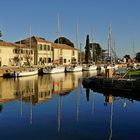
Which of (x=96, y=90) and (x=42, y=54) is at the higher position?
(x=42, y=54)

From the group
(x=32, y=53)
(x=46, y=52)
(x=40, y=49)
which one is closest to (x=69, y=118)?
(x=32, y=53)

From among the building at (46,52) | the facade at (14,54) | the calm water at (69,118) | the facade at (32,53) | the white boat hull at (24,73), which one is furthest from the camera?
the building at (46,52)

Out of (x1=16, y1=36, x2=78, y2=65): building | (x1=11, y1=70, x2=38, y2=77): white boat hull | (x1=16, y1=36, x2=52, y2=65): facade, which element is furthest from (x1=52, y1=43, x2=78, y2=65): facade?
(x1=11, y1=70, x2=38, y2=77): white boat hull

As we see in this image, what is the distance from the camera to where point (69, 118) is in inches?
1040

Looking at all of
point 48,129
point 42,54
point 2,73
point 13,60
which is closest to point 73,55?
point 42,54

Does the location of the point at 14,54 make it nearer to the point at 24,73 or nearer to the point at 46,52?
the point at 46,52

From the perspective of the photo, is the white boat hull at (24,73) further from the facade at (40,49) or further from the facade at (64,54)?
the facade at (64,54)

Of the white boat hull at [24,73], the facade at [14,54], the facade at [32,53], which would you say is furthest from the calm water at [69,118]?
the facade at [32,53]

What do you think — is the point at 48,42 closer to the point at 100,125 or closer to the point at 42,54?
the point at 42,54

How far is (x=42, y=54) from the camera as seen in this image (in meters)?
110

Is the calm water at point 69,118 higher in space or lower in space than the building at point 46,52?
lower

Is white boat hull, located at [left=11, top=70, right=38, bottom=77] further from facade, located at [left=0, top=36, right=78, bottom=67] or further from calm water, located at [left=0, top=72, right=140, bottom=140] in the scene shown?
calm water, located at [left=0, top=72, right=140, bottom=140]

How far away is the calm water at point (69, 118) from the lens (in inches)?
825

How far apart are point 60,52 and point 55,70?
33548 mm
